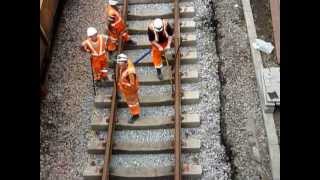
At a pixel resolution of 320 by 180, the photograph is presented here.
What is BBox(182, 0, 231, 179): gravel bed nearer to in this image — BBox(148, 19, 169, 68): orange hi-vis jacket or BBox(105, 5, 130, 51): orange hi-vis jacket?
BBox(148, 19, 169, 68): orange hi-vis jacket

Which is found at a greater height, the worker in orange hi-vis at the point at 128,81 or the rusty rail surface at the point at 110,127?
the worker in orange hi-vis at the point at 128,81

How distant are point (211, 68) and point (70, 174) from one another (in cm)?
377

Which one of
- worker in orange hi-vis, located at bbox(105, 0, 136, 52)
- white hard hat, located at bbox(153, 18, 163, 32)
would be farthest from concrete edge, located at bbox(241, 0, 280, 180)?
worker in orange hi-vis, located at bbox(105, 0, 136, 52)

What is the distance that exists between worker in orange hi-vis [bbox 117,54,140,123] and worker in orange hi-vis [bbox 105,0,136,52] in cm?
139

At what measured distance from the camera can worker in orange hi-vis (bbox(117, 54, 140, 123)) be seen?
10.6 metres

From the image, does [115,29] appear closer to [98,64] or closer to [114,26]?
[114,26]

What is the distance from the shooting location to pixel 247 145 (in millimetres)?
10938

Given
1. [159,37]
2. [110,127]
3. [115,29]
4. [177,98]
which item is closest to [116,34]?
[115,29]

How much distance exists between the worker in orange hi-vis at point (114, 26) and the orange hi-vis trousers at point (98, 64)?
1.63 feet

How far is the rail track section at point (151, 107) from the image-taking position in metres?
10.7

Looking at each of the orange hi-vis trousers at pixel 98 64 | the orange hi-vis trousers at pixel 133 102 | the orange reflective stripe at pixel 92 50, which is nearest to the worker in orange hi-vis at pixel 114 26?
the orange hi-vis trousers at pixel 98 64

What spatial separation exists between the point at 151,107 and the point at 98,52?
1.58 metres

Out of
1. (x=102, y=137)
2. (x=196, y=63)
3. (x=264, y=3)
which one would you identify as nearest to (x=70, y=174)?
(x=102, y=137)

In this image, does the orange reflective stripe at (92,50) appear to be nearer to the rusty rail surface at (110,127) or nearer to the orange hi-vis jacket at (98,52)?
the orange hi-vis jacket at (98,52)
